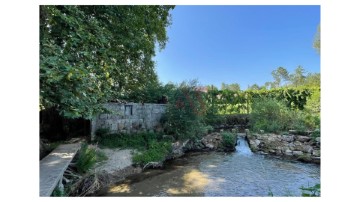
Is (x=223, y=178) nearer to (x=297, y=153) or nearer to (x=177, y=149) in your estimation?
(x=177, y=149)

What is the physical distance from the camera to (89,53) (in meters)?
4.48

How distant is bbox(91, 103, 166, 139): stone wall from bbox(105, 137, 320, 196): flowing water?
6.89ft

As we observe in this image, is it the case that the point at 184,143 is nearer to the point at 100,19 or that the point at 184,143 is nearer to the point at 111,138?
the point at 111,138

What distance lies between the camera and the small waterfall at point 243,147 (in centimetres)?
778

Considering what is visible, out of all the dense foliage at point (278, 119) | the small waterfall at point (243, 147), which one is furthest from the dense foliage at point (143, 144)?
the dense foliage at point (278, 119)

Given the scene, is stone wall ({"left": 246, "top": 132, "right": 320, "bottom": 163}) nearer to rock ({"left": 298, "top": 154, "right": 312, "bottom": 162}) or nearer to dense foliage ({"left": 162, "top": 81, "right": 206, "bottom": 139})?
rock ({"left": 298, "top": 154, "right": 312, "bottom": 162})

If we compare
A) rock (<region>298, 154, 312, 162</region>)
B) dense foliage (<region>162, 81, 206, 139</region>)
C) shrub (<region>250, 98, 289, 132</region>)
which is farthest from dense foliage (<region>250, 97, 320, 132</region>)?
dense foliage (<region>162, 81, 206, 139</region>)

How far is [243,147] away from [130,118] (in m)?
4.10

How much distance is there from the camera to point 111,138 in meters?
7.27

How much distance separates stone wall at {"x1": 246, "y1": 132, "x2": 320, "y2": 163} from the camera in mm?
6945

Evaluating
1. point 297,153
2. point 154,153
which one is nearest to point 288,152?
point 297,153
